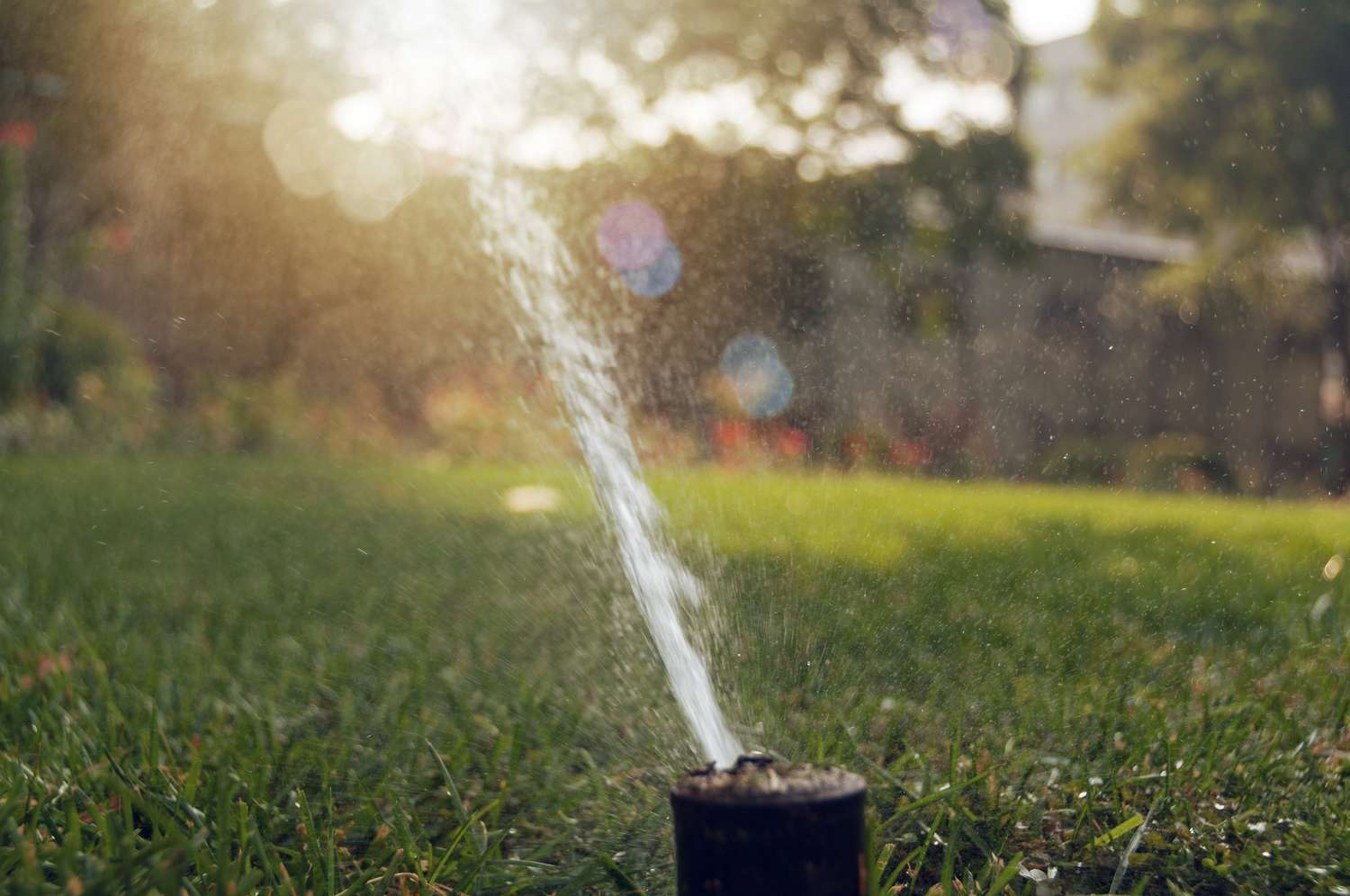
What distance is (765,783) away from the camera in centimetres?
107

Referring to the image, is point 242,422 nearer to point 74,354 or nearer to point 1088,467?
point 74,354

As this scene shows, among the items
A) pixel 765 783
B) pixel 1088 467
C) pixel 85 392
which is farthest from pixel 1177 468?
pixel 765 783

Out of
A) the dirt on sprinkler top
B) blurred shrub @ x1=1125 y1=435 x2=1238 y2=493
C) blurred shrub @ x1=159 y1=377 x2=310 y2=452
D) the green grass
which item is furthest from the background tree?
the dirt on sprinkler top

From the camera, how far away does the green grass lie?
1.57 meters

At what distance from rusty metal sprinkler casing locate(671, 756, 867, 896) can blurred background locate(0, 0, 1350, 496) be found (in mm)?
6675

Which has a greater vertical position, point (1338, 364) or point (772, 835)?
point (772, 835)

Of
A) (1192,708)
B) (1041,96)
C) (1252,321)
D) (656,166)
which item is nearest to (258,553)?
(1192,708)

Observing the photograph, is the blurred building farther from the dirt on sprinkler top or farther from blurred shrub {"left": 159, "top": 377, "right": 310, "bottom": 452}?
the dirt on sprinkler top

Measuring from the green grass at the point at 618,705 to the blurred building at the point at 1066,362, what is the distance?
561 cm

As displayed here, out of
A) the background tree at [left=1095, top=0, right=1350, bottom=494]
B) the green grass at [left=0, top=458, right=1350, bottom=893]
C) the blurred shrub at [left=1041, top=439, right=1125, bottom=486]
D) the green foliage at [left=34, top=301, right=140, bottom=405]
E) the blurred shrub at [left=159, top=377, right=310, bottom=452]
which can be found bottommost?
the blurred shrub at [left=1041, top=439, right=1125, bottom=486]

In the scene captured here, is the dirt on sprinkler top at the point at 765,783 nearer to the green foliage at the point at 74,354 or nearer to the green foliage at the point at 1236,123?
the green foliage at the point at 74,354

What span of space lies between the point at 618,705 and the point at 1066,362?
45.1 ft

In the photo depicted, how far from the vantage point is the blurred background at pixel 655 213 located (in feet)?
30.4

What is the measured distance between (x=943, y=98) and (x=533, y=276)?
8.22 m
